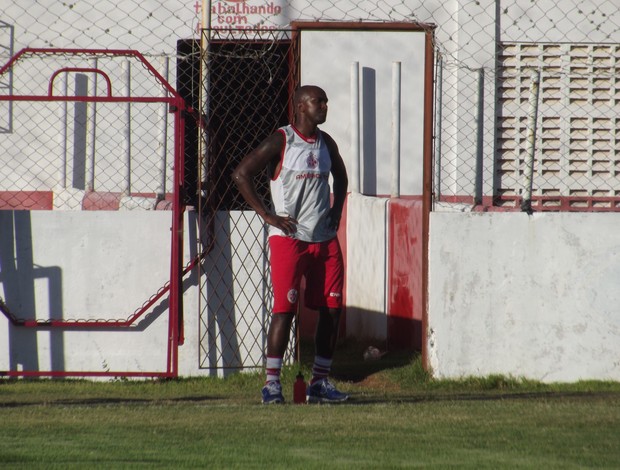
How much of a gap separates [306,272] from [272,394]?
0.80 m

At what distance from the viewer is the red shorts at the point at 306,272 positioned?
24.6ft

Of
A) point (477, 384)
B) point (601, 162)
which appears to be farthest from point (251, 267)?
point (601, 162)

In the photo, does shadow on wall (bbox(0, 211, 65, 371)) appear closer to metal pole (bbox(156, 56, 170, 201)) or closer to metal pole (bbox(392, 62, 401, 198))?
metal pole (bbox(156, 56, 170, 201))

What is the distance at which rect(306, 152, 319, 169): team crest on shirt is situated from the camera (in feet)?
24.8

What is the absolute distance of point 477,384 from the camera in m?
8.73

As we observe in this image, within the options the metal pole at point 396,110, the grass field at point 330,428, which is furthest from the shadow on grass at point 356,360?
the metal pole at point 396,110

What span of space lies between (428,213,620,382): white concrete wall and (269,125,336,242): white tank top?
1.56 metres

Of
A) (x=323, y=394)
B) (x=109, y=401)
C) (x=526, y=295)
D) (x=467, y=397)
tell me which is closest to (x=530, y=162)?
(x=526, y=295)

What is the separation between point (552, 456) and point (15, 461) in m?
2.28

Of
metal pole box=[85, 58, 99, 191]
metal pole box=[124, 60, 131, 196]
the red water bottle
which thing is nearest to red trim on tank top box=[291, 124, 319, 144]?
the red water bottle

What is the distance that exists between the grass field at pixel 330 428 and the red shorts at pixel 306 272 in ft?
2.16

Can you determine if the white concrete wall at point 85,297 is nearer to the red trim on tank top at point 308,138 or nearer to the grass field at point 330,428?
the grass field at point 330,428

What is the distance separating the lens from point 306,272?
770 cm

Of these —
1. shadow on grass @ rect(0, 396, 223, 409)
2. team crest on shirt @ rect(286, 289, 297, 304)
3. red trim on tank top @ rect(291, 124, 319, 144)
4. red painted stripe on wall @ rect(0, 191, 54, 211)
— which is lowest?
shadow on grass @ rect(0, 396, 223, 409)
